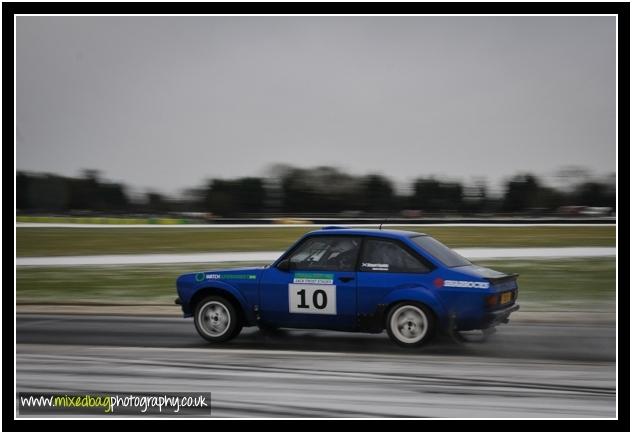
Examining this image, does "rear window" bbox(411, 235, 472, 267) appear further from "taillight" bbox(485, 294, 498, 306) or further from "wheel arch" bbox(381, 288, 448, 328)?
"taillight" bbox(485, 294, 498, 306)

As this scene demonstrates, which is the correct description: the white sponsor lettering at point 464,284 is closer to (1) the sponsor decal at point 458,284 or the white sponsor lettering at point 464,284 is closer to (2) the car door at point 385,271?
(1) the sponsor decal at point 458,284

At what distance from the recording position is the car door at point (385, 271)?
8.52 metres

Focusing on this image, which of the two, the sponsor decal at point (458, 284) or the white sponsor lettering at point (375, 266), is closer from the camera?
the sponsor decal at point (458, 284)

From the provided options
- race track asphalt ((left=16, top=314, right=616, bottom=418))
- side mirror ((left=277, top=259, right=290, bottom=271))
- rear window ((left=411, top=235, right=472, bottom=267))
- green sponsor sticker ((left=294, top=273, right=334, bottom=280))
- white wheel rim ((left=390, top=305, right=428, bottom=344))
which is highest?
rear window ((left=411, top=235, right=472, bottom=267))

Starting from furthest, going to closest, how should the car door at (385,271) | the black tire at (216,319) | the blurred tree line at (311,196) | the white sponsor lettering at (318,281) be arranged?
the blurred tree line at (311,196) → the black tire at (216,319) → the white sponsor lettering at (318,281) → the car door at (385,271)

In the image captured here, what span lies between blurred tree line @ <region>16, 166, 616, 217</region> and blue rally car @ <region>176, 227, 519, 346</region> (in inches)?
1534

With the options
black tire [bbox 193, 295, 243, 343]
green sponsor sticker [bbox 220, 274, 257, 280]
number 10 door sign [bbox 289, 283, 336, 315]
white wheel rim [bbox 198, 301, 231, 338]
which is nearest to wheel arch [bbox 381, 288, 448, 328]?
number 10 door sign [bbox 289, 283, 336, 315]

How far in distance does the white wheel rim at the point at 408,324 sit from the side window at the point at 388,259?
46 centimetres

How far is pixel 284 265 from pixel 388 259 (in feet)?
4.06

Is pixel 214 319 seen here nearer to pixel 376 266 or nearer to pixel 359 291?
pixel 359 291

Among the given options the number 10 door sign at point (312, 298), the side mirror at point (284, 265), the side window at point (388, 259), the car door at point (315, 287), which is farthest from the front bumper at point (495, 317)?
the side mirror at point (284, 265)

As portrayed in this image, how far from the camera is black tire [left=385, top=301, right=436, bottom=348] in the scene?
8352 mm

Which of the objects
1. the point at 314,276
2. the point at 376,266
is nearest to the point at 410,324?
the point at 376,266

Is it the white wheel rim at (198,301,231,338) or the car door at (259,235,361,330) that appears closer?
the car door at (259,235,361,330)
